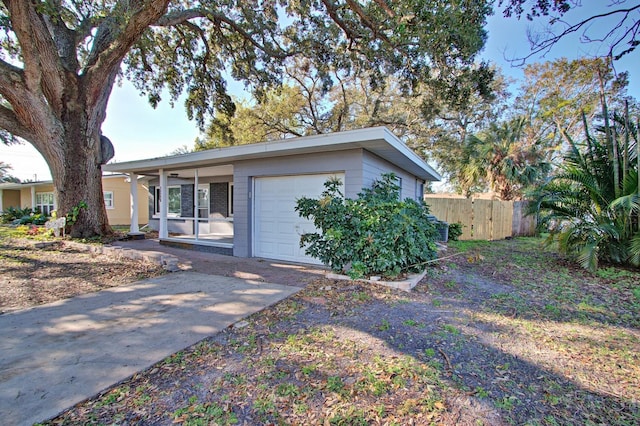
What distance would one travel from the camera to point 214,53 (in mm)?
11828

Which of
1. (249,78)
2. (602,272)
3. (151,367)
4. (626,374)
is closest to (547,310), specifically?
(626,374)

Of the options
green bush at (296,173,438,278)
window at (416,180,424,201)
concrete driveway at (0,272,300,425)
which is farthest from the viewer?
window at (416,180,424,201)

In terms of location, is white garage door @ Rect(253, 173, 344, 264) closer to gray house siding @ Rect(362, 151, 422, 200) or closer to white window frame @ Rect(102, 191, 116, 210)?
gray house siding @ Rect(362, 151, 422, 200)

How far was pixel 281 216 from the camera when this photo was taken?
22.7ft

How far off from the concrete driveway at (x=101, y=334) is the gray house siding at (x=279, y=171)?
245cm

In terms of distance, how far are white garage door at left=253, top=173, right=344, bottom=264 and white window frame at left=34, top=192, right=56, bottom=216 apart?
19357mm

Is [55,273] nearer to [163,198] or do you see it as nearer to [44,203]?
[163,198]

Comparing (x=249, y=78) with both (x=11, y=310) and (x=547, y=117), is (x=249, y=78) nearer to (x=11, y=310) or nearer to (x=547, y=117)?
(x=11, y=310)

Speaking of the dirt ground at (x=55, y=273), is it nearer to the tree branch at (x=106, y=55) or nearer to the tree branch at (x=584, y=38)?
the tree branch at (x=106, y=55)

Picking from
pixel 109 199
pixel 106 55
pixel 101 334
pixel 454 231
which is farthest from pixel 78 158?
pixel 454 231

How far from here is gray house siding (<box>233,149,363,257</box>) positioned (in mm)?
5754

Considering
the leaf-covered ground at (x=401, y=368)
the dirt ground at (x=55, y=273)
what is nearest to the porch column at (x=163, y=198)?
the dirt ground at (x=55, y=273)

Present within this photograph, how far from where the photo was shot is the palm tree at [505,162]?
12617mm

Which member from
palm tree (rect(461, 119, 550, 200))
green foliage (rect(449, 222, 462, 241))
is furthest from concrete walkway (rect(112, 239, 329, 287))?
palm tree (rect(461, 119, 550, 200))
